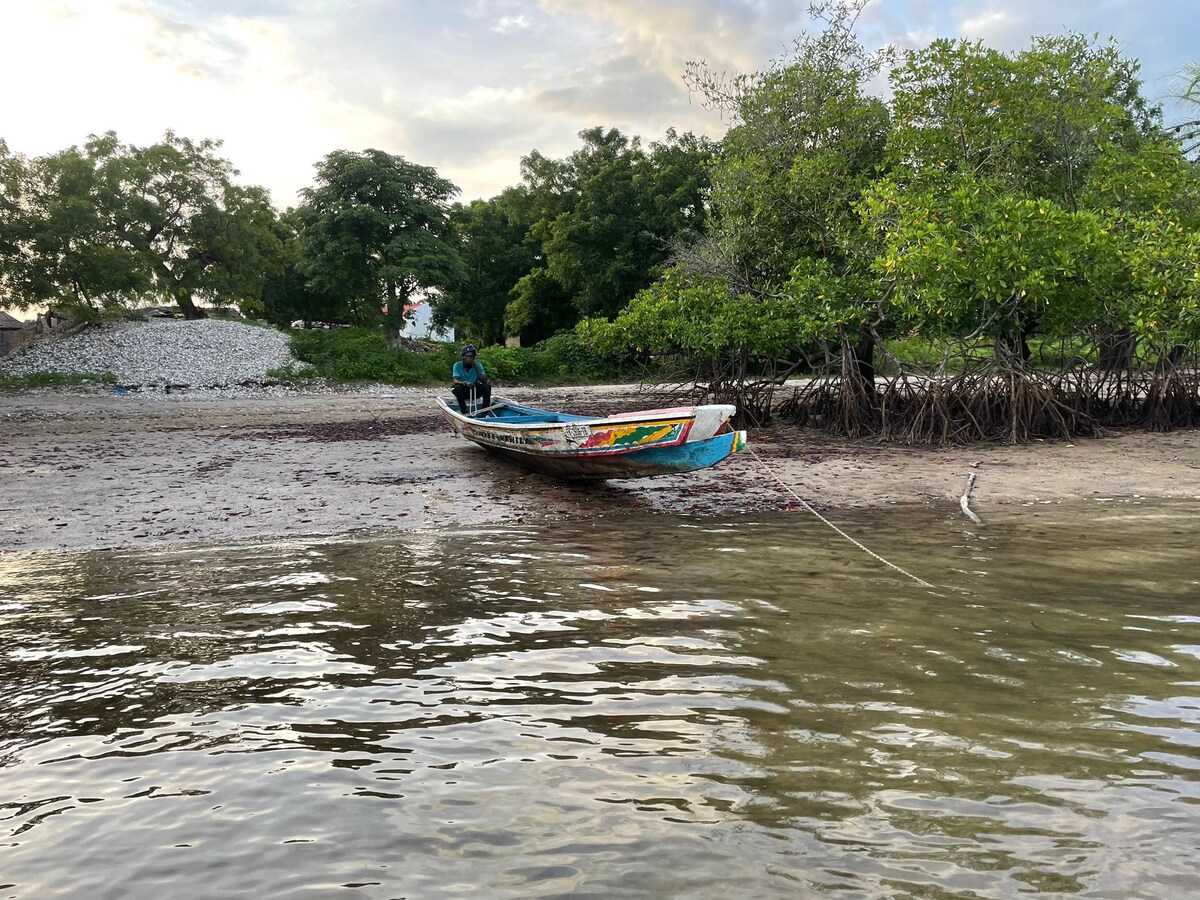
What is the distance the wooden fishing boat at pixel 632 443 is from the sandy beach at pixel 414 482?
461mm

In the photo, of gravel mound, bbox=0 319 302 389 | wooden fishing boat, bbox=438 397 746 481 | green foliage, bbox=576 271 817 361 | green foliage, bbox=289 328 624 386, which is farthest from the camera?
green foliage, bbox=289 328 624 386

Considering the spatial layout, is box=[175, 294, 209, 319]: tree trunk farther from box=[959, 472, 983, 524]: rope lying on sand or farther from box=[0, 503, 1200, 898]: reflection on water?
box=[959, 472, 983, 524]: rope lying on sand

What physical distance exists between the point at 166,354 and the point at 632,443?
103ft

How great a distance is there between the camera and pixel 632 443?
32.6 ft

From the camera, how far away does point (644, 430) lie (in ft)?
32.1

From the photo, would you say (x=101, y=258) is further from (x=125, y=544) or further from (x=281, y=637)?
(x=281, y=637)

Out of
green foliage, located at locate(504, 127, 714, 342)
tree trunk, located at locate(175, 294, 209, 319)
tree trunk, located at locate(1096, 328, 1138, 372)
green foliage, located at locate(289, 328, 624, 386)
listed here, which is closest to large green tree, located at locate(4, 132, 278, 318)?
tree trunk, located at locate(175, 294, 209, 319)

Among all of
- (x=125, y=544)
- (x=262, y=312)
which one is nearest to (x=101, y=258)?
(x=262, y=312)

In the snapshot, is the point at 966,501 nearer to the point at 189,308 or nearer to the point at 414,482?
the point at 414,482

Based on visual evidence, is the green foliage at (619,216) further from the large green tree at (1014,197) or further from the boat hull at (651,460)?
the boat hull at (651,460)

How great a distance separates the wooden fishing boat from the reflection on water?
102 inches

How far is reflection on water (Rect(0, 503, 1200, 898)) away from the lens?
305 cm

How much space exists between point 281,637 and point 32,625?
183 centimetres

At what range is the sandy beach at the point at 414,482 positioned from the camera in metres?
9.73
